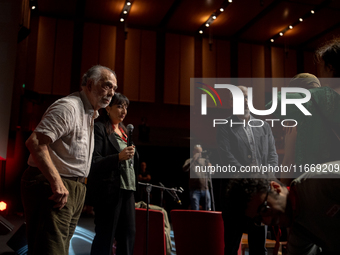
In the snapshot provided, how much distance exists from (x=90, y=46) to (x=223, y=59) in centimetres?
399

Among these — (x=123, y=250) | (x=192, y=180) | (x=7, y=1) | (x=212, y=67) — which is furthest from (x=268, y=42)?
(x=123, y=250)

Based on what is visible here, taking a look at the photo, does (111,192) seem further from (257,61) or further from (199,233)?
(257,61)

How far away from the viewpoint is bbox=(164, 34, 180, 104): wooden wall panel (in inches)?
369

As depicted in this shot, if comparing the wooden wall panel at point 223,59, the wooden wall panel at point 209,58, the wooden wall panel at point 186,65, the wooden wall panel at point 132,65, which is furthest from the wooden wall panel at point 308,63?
the wooden wall panel at point 132,65

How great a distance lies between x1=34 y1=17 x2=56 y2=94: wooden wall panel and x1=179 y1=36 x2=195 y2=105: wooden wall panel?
11.9 ft

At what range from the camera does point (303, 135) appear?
165 cm

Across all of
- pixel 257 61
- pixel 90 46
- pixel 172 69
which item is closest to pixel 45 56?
pixel 90 46

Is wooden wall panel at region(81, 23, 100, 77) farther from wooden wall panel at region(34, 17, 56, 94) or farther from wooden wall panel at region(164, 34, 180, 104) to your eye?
wooden wall panel at region(164, 34, 180, 104)

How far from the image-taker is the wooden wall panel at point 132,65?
9.11m

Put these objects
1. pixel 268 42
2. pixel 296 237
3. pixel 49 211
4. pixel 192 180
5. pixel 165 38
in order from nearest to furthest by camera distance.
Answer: pixel 296 237, pixel 49 211, pixel 192 180, pixel 165 38, pixel 268 42

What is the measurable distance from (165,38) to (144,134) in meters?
3.06

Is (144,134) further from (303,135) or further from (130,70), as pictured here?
(303,135)

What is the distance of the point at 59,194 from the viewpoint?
1375 millimetres

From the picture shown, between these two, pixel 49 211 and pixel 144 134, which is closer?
pixel 49 211
